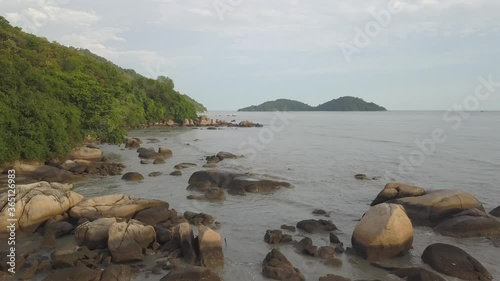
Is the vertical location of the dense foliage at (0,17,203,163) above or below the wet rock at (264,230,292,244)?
above

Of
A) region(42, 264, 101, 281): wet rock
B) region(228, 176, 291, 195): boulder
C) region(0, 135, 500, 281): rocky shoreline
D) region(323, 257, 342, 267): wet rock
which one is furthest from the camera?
region(228, 176, 291, 195): boulder

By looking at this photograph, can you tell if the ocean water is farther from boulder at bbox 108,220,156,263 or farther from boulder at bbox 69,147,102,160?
boulder at bbox 69,147,102,160

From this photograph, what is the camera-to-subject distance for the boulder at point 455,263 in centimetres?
1013

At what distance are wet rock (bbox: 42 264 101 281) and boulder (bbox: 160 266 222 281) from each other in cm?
167

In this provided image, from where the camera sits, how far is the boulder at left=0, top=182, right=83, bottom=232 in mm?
12906

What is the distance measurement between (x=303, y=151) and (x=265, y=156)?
6403 mm

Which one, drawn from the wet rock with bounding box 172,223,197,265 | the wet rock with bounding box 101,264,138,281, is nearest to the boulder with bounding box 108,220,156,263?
the wet rock with bounding box 101,264,138,281

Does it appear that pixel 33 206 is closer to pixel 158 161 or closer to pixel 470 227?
pixel 470 227

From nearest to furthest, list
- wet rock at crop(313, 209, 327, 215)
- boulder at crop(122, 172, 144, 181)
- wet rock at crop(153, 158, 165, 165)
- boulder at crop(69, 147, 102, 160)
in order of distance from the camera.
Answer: wet rock at crop(313, 209, 327, 215) < boulder at crop(122, 172, 144, 181) < boulder at crop(69, 147, 102, 160) < wet rock at crop(153, 158, 165, 165)

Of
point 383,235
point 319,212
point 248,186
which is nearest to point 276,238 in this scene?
point 383,235

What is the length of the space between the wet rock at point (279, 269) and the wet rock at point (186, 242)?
212 cm

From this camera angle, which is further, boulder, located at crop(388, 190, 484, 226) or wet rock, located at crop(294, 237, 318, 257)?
boulder, located at crop(388, 190, 484, 226)

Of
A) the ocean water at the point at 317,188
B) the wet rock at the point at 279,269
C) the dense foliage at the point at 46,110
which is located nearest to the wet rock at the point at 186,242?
the ocean water at the point at 317,188

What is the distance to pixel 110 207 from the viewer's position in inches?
564
